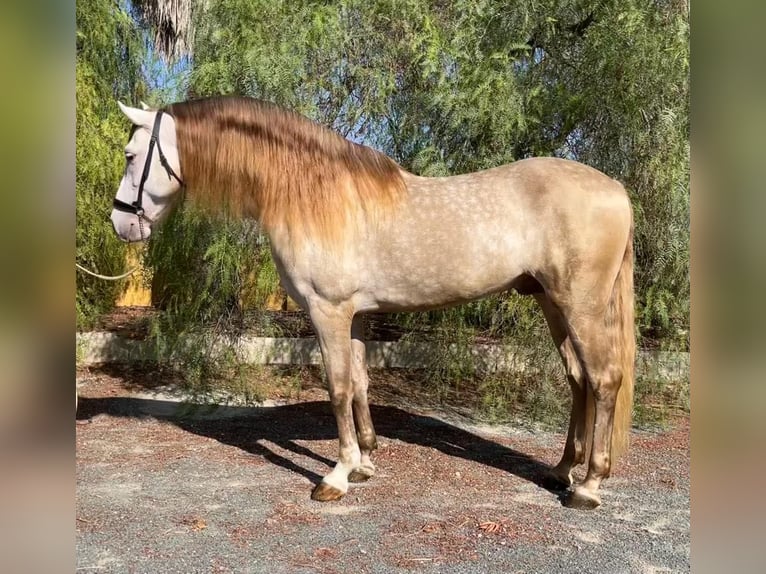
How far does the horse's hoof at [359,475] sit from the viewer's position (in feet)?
11.4

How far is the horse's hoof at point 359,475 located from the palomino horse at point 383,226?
195 millimetres

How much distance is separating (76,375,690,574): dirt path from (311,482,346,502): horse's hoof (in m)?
0.05

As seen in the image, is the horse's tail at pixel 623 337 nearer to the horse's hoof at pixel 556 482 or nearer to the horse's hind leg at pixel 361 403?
the horse's hoof at pixel 556 482

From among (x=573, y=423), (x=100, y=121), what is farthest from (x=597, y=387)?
(x=100, y=121)

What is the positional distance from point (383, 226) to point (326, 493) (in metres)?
1.51

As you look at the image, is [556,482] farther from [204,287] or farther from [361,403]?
[204,287]

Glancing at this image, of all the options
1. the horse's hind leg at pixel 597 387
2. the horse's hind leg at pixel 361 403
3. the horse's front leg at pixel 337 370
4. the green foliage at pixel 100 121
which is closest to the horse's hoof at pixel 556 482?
the horse's hind leg at pixel 597 387

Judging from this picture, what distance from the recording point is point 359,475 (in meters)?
3.47

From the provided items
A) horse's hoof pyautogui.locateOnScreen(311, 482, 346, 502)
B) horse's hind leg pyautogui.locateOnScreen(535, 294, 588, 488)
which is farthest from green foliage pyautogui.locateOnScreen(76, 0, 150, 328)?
horse's hind leg pyautogui.locateOnScreen(535, 294, 588, 488)

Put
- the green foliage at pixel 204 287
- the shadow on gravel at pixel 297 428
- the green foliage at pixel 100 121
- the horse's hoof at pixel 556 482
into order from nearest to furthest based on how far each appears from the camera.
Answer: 1. the horse's hoof at pixel 556 482
2. the shadow on gravel at pixel 297 428
3. the green foliage at pixel 204 287
4. the green foliage at pixel 100 121

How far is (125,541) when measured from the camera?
2643mm
